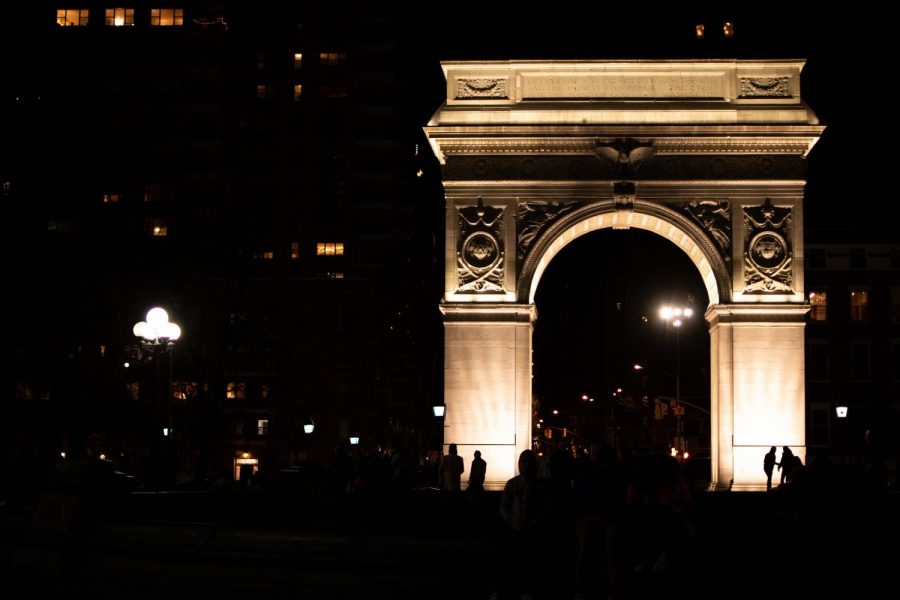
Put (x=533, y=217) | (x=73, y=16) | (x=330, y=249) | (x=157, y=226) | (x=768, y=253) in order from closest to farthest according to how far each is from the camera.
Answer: (x=768, y=253)
(x=533, y=217)
(x=157, y=226)
(x=330, y=249)
(x=73, y=16)

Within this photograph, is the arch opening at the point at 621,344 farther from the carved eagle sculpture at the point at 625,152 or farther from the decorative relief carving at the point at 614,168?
the carved eagle sculpture at the point at 625,152

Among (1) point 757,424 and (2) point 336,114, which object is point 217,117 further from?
(1) point 757,424

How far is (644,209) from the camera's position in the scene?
35031 mm

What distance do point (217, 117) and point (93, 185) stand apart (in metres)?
29.8

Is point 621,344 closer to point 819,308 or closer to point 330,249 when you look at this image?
point 330,249

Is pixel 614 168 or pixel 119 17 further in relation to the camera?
pixel 119 17

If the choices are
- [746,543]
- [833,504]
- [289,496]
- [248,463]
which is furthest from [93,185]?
[833,504]

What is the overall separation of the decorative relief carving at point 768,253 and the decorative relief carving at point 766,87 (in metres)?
2.97

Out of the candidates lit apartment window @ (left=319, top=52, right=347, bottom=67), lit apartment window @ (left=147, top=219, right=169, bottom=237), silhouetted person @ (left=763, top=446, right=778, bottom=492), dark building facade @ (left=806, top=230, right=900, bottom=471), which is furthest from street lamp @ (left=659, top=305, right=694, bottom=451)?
lit apartment window @ (left=319, top=52, right=347, bottom=67)

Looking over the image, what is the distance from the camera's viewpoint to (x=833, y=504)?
538 inches

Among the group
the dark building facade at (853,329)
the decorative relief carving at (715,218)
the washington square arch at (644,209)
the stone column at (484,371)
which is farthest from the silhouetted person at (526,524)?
the dark building facade at (853,329)

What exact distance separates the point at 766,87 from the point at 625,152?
4392 mm

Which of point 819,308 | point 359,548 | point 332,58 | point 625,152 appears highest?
point 332,58

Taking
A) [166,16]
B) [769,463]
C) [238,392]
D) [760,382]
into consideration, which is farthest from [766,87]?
[166,16]
